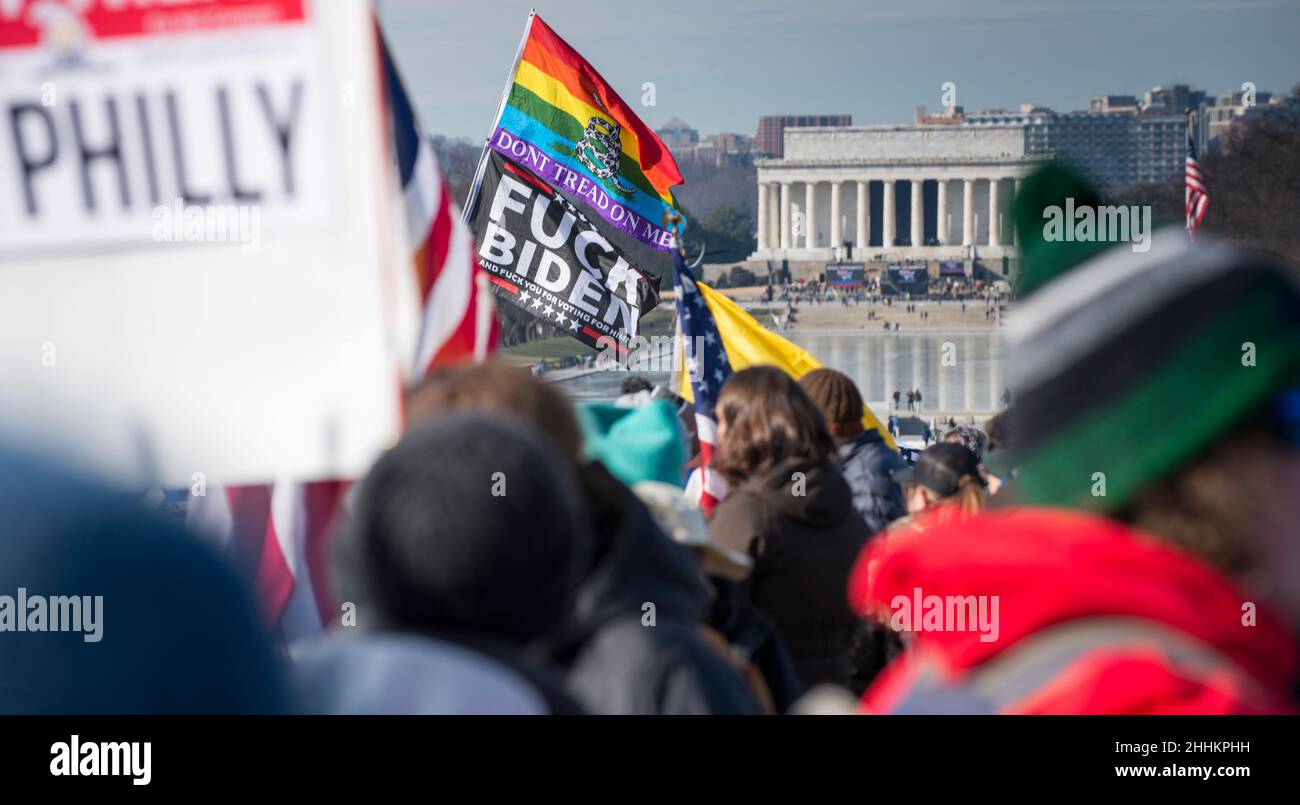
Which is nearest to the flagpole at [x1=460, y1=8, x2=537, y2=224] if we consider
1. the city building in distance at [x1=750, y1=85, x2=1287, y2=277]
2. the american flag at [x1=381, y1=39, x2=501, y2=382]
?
the american flag at [x1=381, y1=39, x2=501, y2=382]

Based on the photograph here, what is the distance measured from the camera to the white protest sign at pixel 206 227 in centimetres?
202

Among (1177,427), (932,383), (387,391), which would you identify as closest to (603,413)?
(387,391)

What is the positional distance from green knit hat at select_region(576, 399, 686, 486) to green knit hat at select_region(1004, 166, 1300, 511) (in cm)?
225

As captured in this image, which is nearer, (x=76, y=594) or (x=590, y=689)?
(x=76, y=594)

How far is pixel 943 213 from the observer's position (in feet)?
313

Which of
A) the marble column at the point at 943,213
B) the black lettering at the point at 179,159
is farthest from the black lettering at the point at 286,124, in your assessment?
the marble column at the point at 943,213

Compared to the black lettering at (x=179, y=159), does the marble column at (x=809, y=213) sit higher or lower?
higher

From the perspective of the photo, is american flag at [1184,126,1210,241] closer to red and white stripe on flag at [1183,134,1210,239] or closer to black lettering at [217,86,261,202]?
red and white stripe on flag at [1183,134,1210,239]

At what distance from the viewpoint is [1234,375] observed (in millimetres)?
1133

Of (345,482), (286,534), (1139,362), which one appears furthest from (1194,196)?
(1139,362)

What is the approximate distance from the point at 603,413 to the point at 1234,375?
269 cm

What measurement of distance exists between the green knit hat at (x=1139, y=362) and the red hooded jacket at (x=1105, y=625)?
5cm

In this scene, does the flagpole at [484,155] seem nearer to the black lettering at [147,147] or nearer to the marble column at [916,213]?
the black lettering at [147,147]

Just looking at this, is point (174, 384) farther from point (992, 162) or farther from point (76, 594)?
point (992, 162)
